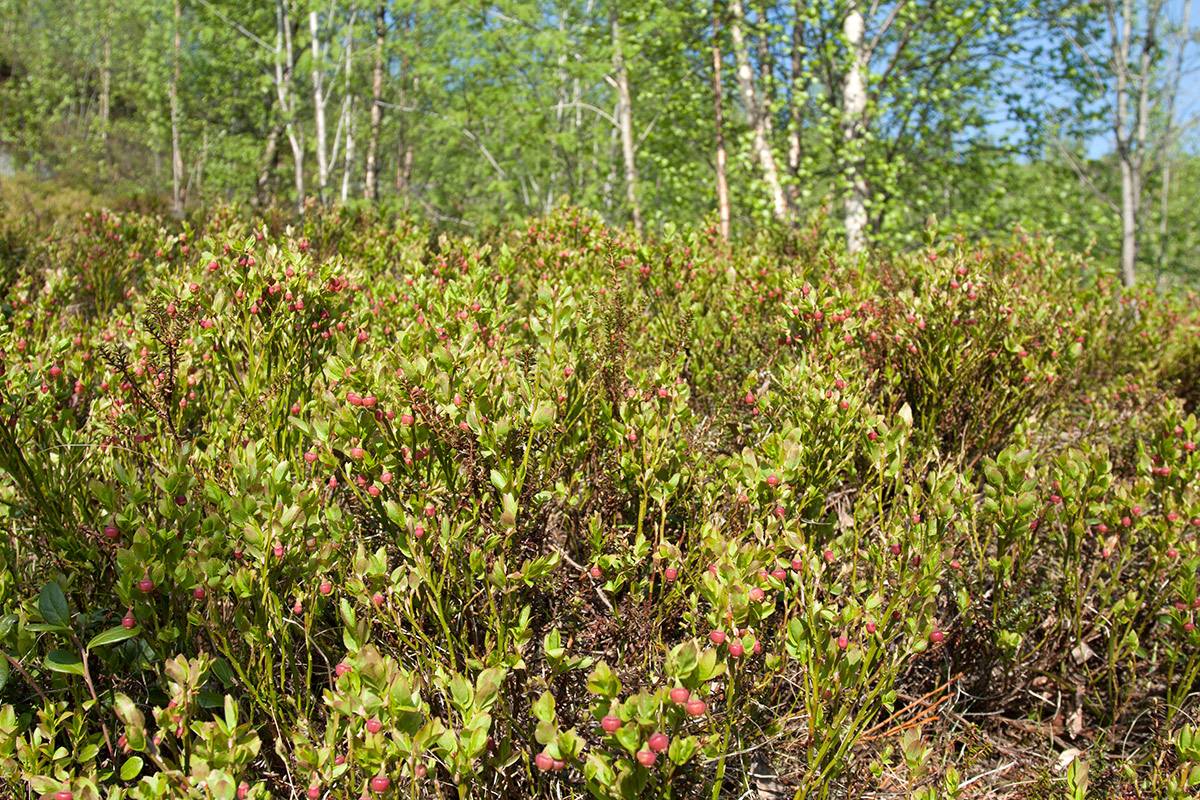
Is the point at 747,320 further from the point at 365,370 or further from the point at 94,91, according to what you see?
the point at 94,91

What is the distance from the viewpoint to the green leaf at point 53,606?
4.49ft

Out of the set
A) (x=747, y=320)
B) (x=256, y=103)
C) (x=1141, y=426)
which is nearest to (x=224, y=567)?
(x=747, y=320)

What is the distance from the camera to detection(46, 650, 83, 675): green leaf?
1.35 meters

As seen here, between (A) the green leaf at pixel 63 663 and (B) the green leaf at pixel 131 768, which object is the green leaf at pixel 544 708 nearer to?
(B) the green leaf at pixel 131 768

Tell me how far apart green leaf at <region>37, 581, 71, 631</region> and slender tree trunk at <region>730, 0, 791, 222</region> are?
7.69 metres

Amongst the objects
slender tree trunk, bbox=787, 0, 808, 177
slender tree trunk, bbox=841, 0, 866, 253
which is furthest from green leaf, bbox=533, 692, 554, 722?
slender tree trunk, bbox=787, 0, 808, 177

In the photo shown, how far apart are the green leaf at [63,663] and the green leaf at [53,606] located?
0.05 m

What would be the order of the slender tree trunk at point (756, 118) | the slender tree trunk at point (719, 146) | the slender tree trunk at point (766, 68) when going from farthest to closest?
the slender tree trunk at point (766, 68) < the slender tree trunk at point (756, 118) < the slender tree trunk at point (719, 146)


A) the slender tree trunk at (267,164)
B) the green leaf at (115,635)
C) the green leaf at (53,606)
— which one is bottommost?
the green leaf at (115,635)

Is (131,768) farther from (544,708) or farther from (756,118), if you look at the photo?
(756,118)

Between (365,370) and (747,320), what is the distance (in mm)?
2122

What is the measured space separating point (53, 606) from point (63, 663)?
0.36 feet

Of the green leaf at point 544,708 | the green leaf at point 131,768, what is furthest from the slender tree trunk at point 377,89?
the green leaf at point 544,708

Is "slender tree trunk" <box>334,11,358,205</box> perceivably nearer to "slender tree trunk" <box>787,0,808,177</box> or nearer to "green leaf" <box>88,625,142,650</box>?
"slender tree trunk" <box>787,0,808,177</box>
